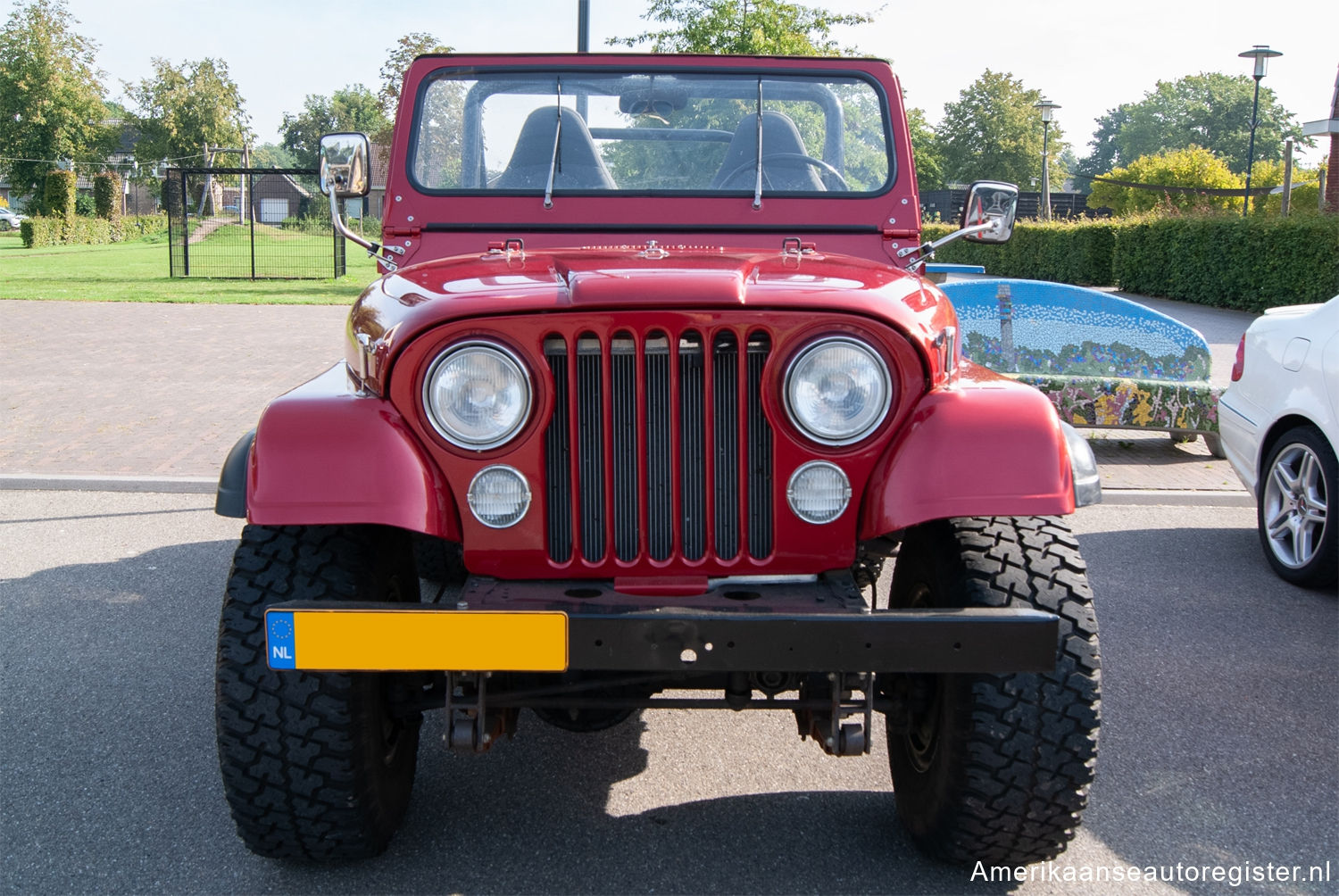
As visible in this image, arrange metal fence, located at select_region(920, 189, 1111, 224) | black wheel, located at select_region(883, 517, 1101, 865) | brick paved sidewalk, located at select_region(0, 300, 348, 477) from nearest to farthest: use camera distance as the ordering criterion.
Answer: black wheel, located at select_region(883, 517, 1101, 865)
brick paved sidewalk, located at select_region(0, 300, 348, 477)
metal fence, located at select_region(920, 189, 1111, 224)

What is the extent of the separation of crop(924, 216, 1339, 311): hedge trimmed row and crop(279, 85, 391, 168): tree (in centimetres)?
8668

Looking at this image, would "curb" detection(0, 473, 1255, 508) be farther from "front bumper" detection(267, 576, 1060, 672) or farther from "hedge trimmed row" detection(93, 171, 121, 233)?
"hedge trimmed row" detection(93, 171, 121, 233)

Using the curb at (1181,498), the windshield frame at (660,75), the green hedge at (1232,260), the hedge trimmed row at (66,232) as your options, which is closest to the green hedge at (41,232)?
the hedge trimmed row at (66,232)

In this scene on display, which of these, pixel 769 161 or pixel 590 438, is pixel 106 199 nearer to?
pixel 769 161

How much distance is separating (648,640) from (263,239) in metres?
26.9

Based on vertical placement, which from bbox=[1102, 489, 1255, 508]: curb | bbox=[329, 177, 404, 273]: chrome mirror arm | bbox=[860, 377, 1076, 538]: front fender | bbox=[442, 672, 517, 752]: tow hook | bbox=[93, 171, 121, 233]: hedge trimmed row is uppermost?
bbox=[93, 171, 121, 233]: hedge trimmed row

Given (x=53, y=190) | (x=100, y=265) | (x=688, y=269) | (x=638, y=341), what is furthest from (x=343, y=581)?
(x=53, y=190)

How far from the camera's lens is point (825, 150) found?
404 centimetres

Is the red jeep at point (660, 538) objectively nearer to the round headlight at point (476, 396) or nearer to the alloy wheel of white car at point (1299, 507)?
the round headlight at point (476, 396)

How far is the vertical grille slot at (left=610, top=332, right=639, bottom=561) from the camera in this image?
2543mm

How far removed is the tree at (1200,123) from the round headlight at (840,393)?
100774mm

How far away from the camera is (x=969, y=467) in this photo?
2.50 m

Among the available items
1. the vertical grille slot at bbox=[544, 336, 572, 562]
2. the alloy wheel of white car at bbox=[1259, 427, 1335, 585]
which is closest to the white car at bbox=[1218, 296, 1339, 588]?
the alloy wheel of white car at bbox=[1259, 427, 1335, 585]

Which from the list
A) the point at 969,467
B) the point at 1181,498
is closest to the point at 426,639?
the point at 969,467
